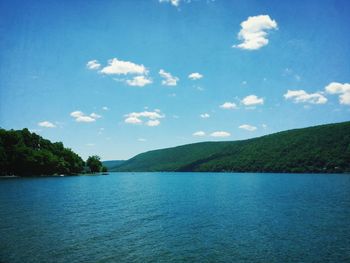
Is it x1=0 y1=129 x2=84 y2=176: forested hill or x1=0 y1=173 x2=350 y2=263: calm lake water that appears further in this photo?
x1=0 y1=129 x2=84 y2=176: forested hill

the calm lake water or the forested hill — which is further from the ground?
the forested hill

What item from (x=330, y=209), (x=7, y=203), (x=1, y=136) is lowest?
(x=330, y=209)

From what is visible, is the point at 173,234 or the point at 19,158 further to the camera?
the point at 19,158

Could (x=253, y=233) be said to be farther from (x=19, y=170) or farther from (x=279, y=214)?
(x=19, y=170)

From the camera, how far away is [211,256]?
3048cm

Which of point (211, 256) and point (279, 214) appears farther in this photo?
point (279, 214)

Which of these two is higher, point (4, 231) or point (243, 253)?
point (4, 231)

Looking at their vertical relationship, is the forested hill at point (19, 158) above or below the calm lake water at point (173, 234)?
above

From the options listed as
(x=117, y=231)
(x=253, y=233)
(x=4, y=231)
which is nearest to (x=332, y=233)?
(x=253, y=233)

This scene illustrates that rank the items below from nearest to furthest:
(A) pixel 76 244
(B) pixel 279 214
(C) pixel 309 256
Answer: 1. (C) pixel 309 256
2. (A) pixel 76 244
3. (B) pixel 279 214

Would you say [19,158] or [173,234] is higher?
[19,158]

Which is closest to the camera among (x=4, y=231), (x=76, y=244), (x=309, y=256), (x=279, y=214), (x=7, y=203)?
(x=309, y=256)

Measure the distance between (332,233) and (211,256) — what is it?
61.6ft

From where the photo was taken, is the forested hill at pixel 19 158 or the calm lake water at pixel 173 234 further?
the forested hill at pixel 19 158
